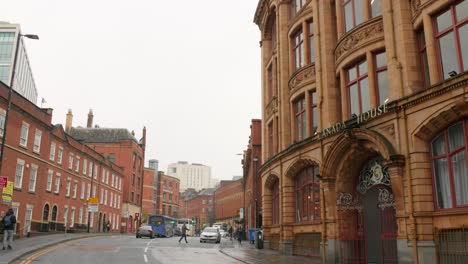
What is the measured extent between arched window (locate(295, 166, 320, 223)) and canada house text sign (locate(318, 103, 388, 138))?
2886 mm

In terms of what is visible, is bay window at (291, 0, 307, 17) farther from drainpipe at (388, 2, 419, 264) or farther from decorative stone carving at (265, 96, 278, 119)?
drainpipe at (388, 2, 419, 264)

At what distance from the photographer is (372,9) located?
18125mm

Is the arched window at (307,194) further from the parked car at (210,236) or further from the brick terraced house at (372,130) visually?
the parked car at (210,236)

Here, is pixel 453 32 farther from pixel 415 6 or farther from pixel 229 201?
pixel 229 201

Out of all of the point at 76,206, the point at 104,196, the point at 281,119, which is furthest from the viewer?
Answer: the point at 104,196

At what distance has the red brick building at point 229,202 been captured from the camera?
9094cm

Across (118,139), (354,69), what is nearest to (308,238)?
(354,69)

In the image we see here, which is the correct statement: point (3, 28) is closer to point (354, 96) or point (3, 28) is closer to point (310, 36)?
point (310, 36)

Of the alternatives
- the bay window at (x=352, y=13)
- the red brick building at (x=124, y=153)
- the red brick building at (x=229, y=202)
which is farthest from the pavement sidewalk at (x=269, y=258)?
the red brick building at (x=229, y=202)

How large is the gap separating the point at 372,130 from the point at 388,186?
2.51 metres

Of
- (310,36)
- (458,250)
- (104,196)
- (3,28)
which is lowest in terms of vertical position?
(458,250)

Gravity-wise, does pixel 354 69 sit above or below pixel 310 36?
below

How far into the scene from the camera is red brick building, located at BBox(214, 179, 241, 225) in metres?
90.9

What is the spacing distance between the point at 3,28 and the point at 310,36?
69.8 m
